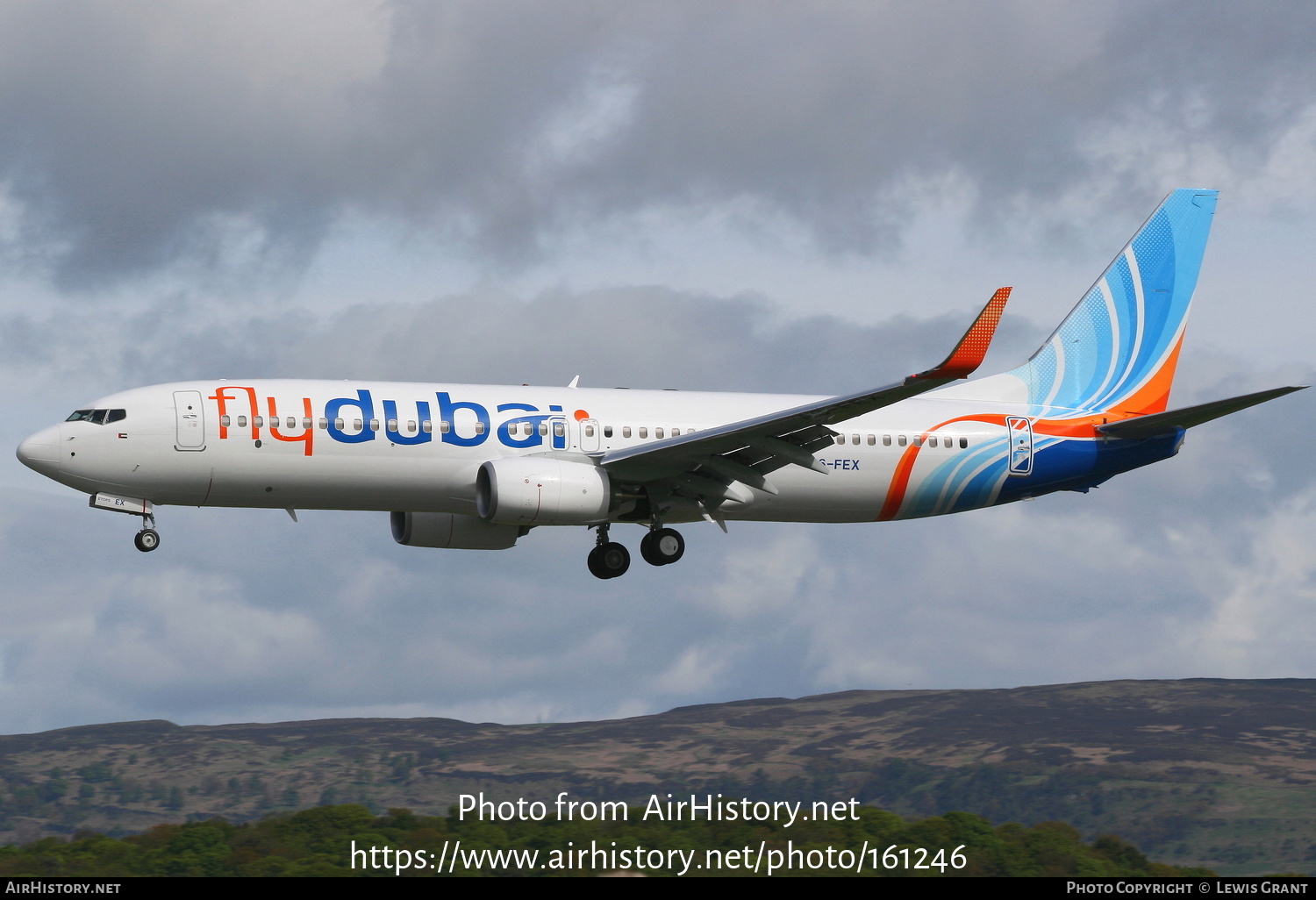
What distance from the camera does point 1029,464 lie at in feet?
143

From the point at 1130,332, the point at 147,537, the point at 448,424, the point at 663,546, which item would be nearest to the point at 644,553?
the point at 663,546

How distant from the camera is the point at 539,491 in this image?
3716 cm

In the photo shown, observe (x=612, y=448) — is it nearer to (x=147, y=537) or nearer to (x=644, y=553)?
(x=644, y=553)

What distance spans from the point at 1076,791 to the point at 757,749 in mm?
25714

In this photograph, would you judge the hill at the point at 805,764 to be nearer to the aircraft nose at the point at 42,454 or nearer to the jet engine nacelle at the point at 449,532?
the jet engine nacelle at the point at 449,532

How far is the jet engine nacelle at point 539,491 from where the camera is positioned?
36906mm

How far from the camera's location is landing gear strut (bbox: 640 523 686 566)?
137 feet

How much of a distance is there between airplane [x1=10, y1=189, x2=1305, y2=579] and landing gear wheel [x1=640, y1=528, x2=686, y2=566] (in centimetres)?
5

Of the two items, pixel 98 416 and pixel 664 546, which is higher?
pixel 98 416

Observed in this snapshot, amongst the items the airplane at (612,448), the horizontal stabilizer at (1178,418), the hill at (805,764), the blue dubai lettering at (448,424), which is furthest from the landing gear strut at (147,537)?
the hill at (805,764)

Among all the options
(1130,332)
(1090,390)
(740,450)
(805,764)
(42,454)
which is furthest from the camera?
(805,764)

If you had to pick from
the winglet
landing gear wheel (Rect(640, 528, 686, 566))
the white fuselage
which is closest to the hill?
landing gear wheel (Rect(640, 528, 686, 566))

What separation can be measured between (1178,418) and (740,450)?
41.2 ft
